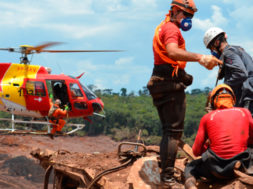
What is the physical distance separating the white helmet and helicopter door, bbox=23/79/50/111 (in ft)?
45.0

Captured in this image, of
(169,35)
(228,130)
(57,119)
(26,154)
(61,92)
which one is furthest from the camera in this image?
(26,154)

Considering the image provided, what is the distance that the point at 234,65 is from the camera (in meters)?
4.32

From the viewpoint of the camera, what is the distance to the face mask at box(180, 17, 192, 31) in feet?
14.1

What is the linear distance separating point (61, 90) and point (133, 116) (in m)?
36.3

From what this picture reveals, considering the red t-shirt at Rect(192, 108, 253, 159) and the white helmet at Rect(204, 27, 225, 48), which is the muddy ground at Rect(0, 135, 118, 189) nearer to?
the white helmet at Rect(204, 27, 225, 48)

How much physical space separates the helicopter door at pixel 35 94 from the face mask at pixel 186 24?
549 inches

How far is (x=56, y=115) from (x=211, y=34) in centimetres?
1374

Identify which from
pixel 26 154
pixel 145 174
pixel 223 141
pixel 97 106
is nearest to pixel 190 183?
pixel 223 141

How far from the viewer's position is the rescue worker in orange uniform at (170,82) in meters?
4.11

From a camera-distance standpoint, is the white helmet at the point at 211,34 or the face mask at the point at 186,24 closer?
the face mask at the point at 186,24

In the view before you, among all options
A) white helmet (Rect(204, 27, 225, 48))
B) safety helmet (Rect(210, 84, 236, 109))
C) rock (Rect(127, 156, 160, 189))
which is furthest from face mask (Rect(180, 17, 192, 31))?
rock (Rect(127, 156, 160, 189))

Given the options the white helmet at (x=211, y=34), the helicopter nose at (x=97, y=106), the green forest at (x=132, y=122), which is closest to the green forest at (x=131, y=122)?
the green forest at (x=132, y=122)

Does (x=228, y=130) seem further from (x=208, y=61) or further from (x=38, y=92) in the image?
(x=38, y=92)

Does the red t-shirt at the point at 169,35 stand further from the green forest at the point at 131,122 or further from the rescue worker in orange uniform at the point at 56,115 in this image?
the green forest at the point at 131,122
